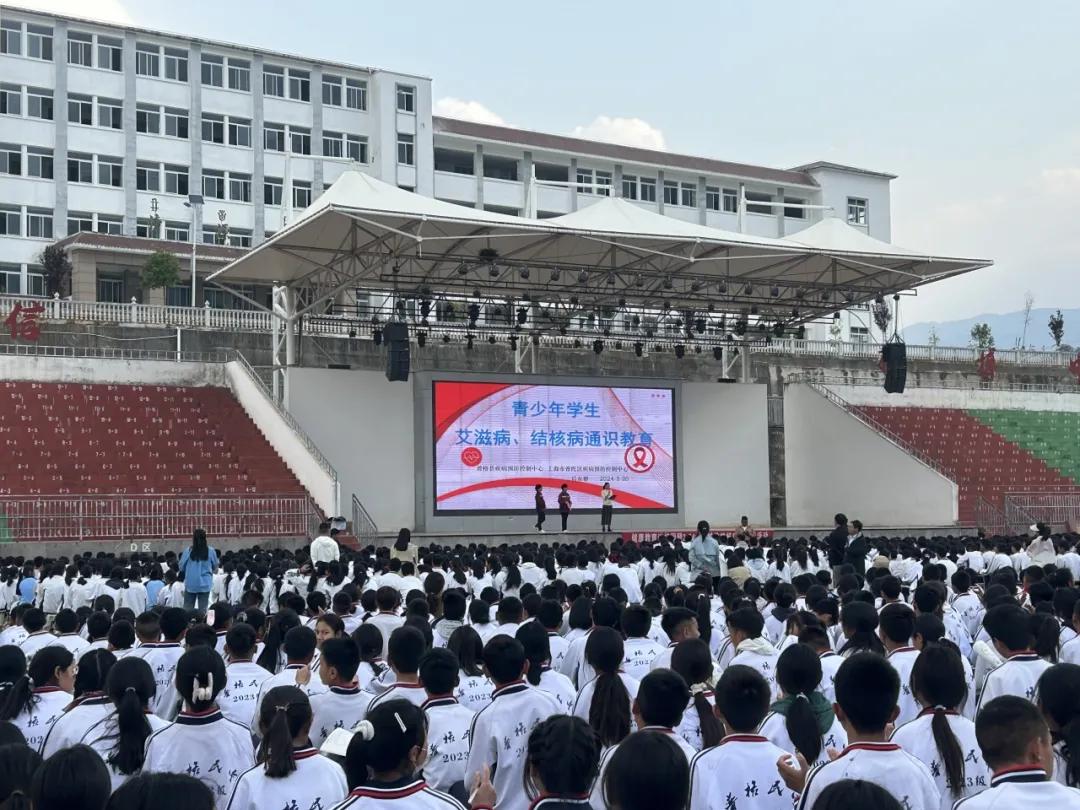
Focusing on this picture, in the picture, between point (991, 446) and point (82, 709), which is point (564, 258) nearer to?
point (991, 446)

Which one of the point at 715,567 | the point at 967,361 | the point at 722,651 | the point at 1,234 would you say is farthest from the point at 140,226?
the point at 722,651

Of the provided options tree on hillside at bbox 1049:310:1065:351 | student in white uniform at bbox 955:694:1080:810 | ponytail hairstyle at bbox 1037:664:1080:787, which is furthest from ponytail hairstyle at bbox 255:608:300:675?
tree on hillside at bbox 1049:310:1065:351

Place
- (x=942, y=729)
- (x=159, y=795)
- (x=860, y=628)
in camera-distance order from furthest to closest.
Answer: (x=860, y=628), (x=942, y=729), (x=159, y=795)

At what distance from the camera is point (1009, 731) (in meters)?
3.19

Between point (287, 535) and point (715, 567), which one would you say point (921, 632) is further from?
point (287, 535)

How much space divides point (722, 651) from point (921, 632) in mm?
1124

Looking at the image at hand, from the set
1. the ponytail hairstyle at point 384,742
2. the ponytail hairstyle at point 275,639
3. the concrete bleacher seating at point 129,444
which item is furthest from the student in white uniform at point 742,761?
the concrete bleacher seating at point 129,444

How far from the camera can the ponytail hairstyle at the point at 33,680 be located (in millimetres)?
5188

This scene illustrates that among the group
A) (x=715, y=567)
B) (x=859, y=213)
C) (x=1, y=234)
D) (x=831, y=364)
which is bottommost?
(x=715, y=567)

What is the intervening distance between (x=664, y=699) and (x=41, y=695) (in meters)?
3.03

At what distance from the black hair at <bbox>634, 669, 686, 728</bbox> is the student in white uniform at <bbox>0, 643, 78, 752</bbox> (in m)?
2.76

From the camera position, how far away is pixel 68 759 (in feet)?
9.26

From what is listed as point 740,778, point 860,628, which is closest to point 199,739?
point 740,778

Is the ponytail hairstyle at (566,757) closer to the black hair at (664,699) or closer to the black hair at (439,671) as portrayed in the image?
the black hair at (664,699)
